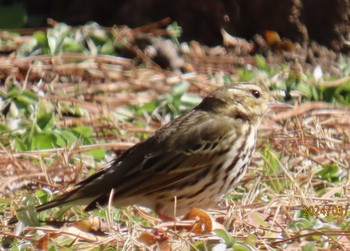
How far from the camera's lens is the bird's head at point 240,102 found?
22.2ft

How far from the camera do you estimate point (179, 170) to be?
6445 millimetres

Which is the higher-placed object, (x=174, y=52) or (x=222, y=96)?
(x=222, y=96)

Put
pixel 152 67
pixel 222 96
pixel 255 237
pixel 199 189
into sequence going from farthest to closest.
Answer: pixel 152 67 → pixel 222 96 → pixel 199 189 → pixel 255 237

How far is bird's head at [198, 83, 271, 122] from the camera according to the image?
676 centimetres

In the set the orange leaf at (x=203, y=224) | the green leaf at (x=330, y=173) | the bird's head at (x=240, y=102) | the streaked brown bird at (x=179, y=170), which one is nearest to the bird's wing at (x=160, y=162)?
the streaked brown bird at (x=179, y=170)

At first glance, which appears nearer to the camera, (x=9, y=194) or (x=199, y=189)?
(x=199, y=189)

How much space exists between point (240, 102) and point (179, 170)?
682mm

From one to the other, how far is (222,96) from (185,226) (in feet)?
3.84

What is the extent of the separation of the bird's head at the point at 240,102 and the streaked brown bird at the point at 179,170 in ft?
0.30

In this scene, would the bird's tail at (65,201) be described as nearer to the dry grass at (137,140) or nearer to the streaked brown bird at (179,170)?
the streaked brown bird at (179,170)

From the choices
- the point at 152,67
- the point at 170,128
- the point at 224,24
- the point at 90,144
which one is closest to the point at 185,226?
the point at 170,128

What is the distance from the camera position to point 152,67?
9508 millimetres

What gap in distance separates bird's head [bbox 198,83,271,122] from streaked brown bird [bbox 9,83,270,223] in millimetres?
92

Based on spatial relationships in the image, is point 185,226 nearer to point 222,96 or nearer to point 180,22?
point 222,96
